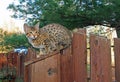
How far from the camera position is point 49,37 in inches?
152

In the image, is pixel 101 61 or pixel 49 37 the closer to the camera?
pixel 101 61

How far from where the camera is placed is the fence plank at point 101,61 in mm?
2750

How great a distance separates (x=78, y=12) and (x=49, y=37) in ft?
4.11

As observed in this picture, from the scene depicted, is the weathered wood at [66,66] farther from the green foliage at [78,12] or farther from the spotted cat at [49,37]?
the green foliage at [78,12]

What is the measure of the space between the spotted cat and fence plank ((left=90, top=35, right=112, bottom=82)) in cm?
74

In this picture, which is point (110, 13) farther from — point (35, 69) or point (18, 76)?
point (35, 69)

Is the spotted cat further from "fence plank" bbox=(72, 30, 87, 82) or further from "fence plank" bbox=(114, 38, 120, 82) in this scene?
"fence plank" bbox=(114, 38, 120, 82)

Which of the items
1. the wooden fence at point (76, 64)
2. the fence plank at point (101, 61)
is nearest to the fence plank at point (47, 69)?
the wooden fence at point (76, 64)

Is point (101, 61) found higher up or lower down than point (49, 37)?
lower down

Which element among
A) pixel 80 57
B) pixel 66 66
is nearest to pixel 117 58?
pixel 80 57

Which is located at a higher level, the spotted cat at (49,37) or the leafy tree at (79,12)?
the leafy tree at (79,12)

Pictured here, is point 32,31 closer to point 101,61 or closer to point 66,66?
point 66,66

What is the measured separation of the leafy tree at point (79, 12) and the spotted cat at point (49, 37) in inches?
37.3

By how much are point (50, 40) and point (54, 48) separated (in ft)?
0.56
